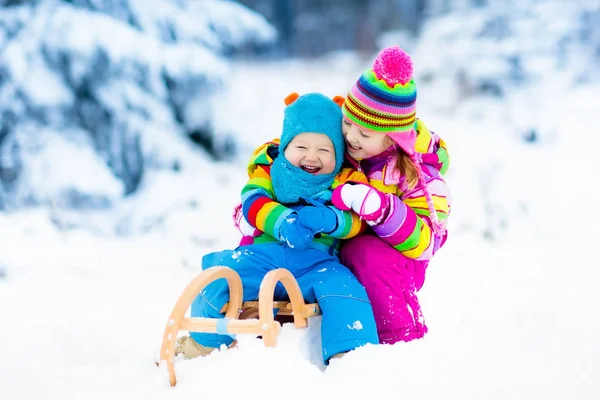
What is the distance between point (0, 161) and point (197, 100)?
5.88ft

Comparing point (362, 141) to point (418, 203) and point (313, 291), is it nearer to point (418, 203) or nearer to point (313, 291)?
point (418, 203)

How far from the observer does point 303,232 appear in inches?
81.8

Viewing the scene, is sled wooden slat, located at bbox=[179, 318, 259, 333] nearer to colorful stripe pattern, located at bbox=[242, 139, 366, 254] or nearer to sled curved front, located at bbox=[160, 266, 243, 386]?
sled curved front, located at bbox=[160, 266, 243, 386]

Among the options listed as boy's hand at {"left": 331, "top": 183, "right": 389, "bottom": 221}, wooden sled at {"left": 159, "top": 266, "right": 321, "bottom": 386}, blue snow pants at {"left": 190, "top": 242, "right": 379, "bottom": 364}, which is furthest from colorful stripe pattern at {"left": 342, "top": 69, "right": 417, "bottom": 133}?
wooden sled at {"left": 159, "top": 266, "right": 321, "bottom": 386}

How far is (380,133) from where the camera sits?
2316 mm

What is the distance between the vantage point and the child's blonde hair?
2314 mm

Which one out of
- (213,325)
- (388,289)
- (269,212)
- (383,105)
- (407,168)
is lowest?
(213,325)

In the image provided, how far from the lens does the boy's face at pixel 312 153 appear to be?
232 centimetres

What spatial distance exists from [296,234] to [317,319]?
1.07ft

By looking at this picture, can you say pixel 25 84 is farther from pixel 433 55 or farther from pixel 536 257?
pixel 433 55

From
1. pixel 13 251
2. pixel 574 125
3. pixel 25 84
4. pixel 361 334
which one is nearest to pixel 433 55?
pixel 574 125

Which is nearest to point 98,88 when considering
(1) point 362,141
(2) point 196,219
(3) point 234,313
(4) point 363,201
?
(2) point 196,219

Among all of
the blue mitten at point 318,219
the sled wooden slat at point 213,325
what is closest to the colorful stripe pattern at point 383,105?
the blue mitten at point 318,219

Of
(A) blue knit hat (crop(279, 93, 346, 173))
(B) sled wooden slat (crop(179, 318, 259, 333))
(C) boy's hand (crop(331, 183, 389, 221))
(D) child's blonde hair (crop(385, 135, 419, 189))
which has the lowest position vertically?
(B) sled wooden slat (crop(179, 318, 259, 333))
